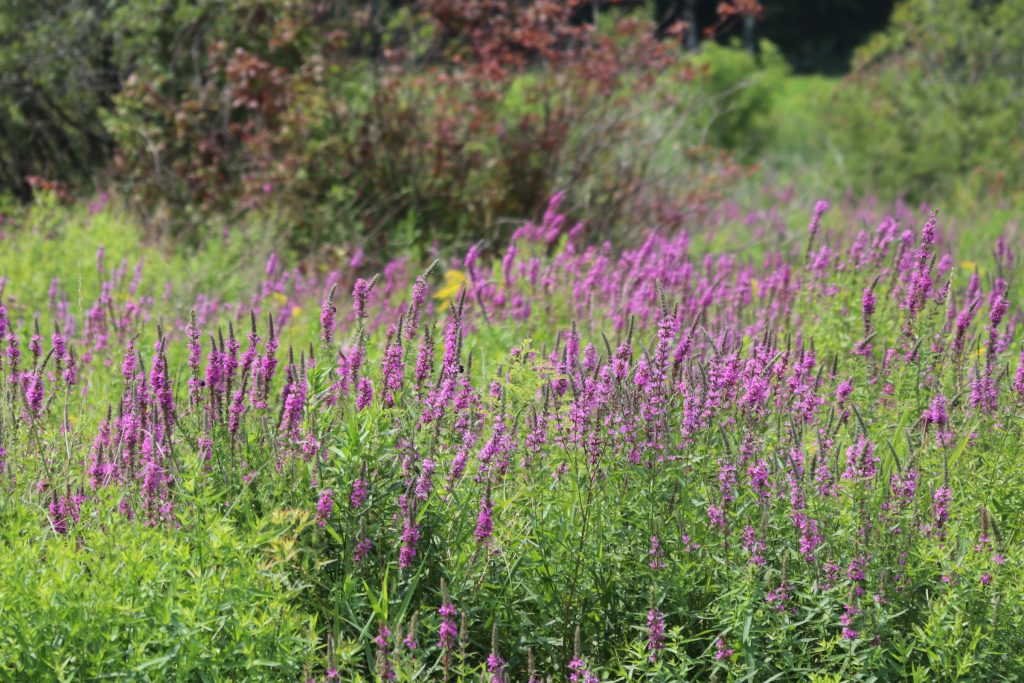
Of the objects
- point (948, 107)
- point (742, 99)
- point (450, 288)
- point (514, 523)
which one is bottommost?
point (742, 99)

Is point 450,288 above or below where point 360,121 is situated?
below

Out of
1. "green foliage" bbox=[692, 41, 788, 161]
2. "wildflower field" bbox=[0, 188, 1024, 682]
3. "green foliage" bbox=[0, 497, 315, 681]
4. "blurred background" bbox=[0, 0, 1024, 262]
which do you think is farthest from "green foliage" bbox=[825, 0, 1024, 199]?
"green foliage" bbox=[0, 497, 315, 681]

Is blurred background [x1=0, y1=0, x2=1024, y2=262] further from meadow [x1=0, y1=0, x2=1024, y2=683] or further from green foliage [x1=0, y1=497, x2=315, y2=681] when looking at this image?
green foliage [x1=0, y1=497, x2=315, y2=681]

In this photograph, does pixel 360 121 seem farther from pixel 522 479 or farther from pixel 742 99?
pixel 742 99

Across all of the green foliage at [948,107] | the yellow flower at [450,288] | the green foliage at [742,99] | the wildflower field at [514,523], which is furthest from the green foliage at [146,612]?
the green foliage at [742,99]

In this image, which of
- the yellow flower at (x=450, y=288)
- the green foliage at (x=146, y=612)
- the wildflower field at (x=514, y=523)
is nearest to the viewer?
the green foliage at (x=146, y=612)

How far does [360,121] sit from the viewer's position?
33.7 ft

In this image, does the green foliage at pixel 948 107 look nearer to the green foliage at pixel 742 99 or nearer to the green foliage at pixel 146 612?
the green foliage at pixel 742 99

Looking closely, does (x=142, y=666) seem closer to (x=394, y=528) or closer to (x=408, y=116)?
(x=394, y=528)

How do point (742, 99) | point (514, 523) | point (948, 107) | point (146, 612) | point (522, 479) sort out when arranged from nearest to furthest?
point (146, 612) → point (514, 523) → point (522, 479) → point (948, 107) → point (742, 99)

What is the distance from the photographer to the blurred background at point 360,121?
9922 mm

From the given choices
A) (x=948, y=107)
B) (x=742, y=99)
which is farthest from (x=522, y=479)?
(x=742, y=99)

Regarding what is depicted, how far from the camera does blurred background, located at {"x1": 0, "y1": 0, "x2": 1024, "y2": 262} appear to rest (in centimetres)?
992

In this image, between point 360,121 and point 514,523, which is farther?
point 360,121
